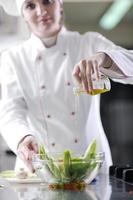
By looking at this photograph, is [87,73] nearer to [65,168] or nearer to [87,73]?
[87,73]

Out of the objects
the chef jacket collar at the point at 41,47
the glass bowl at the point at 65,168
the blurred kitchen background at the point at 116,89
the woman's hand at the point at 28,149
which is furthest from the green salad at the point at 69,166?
the blurred kitchen background at the point at 116,89

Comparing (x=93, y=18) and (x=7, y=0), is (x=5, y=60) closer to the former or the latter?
(x=7, y=0)

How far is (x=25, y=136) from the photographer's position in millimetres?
1362

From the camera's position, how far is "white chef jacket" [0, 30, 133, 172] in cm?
179

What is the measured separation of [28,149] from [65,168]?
0.75 feet

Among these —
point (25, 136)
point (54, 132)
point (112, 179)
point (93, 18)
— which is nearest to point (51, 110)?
point (54, 132)

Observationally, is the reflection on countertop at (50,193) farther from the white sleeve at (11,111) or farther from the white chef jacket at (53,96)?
the white chef jacket at (53,96)

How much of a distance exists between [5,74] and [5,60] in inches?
2.6

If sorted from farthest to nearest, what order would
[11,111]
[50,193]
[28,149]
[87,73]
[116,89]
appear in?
[116,89] < [11,111] < [28,149] < [87,73] < [50,193]

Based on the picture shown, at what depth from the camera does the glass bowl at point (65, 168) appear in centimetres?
107

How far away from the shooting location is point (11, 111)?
5.44ft

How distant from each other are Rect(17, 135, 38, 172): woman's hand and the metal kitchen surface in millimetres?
67

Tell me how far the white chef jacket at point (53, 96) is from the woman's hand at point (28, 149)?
0.35m

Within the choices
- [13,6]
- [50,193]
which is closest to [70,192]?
[50,193]
